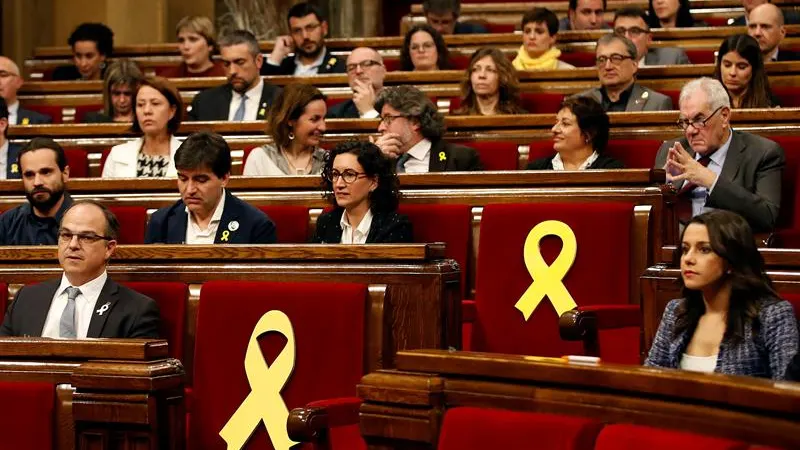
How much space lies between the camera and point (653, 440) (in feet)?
3.65

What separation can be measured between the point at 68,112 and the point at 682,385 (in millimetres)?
3058

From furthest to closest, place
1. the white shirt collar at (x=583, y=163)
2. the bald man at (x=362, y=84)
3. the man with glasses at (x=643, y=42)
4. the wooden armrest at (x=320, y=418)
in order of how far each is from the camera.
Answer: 1. the man with glasses at (x=643, y=42)
2. the bald man at (x=362, y=84)
3. the white shirt collar at (x=583, y=163)
4. the wooden armrest at (x=320, y=418)

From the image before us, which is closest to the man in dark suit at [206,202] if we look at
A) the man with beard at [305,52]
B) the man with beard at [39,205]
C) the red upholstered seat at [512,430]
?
the man with beard at [39,205]

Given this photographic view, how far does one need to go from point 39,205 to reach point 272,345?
930 millimetres

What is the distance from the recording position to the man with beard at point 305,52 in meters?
4.07

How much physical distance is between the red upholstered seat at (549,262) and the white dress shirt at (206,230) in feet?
1.57

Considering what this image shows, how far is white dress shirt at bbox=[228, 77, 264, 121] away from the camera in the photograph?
3.55 metres

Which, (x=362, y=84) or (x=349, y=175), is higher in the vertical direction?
(x=362, y=84)

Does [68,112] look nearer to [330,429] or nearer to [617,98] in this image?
[617,98]

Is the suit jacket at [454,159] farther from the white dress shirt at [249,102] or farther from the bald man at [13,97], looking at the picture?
the bald man at [13,97]

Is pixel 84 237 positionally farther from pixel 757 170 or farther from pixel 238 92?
pixel 238 92

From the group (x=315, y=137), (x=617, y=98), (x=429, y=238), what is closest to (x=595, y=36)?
(x=617, y=98)

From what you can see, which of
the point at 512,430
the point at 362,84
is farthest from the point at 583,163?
the point at 512,430

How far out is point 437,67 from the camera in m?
3.86
